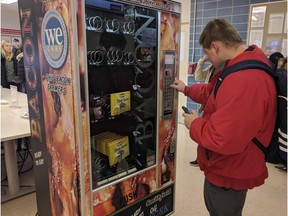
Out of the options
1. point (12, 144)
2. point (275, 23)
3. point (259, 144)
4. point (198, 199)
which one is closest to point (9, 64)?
point (12, 144)

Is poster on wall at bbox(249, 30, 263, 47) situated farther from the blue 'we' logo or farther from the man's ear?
the blue 'we' logo

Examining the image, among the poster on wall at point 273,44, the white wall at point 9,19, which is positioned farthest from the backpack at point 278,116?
the white wall at point 9,19

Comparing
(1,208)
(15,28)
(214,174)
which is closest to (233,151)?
(214,174)

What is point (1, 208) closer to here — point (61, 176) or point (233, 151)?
point (61, 176)

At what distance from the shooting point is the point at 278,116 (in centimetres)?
131

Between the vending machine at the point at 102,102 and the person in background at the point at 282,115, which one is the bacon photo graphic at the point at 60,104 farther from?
the person in background at the point at 282,115

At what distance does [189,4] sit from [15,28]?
19.6 feet

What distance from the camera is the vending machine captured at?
1298 mm

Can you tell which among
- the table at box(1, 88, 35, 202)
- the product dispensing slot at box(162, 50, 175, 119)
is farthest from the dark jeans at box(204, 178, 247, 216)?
the table at box(1, 88, 35, 202)

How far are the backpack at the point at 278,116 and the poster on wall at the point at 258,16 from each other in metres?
3.00

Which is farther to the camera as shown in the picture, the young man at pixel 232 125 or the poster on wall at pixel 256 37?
the poster on wall at pixel 256 37

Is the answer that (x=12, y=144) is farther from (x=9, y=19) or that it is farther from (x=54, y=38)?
(x=9, y=19)

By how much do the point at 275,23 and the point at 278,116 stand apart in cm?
307

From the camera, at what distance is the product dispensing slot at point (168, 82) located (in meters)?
1.77
